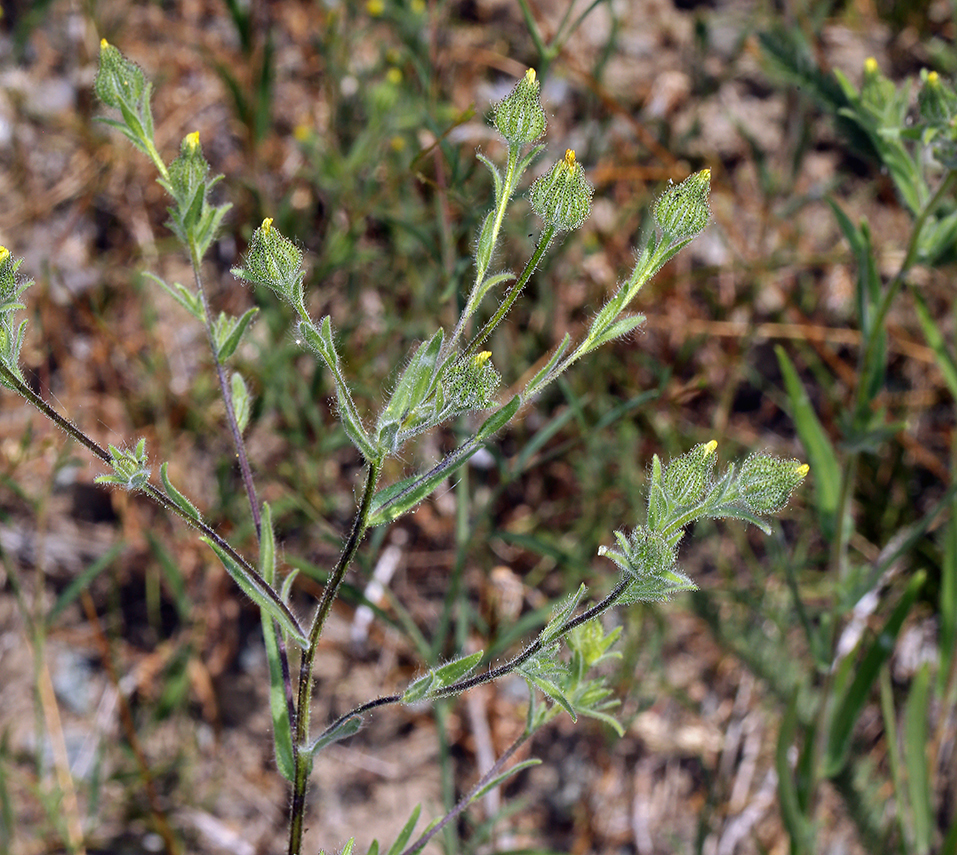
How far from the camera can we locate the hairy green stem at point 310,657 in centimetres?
147

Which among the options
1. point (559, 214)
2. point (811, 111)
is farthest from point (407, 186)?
point (559, 214)

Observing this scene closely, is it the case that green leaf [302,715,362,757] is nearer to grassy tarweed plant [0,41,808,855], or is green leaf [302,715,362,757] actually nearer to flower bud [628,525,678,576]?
grassy tarweed plant [0,41,808,855]

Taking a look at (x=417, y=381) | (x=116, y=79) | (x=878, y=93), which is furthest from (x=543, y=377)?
(x=878, y=93)

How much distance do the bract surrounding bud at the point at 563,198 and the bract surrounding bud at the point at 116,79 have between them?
2.81 ft

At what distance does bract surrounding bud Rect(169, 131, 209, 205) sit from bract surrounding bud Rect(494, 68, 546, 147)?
58 centimetres

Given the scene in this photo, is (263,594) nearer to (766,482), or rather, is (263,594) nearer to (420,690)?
A: (420,690)

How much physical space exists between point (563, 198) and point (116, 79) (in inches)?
36.9

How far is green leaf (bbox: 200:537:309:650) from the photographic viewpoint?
154cm

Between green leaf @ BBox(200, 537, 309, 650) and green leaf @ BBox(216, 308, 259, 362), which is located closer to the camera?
green leaf @ BBox(200, 537, 309, 650)

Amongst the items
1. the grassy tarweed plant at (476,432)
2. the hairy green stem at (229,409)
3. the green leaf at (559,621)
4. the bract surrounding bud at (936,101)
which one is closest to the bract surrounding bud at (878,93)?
the bract surrounding bud at (936,101)

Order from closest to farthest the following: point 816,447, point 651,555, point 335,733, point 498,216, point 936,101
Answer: point 651,555
point 498,216
point 335,733
point 936,101
point 816,447

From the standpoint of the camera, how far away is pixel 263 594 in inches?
61.8

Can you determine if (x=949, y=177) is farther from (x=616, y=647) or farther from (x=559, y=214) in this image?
(x=616, y=647)

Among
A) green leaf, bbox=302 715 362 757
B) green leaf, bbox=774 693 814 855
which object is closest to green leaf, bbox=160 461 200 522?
green leaf, bbox=302 715 362 757
